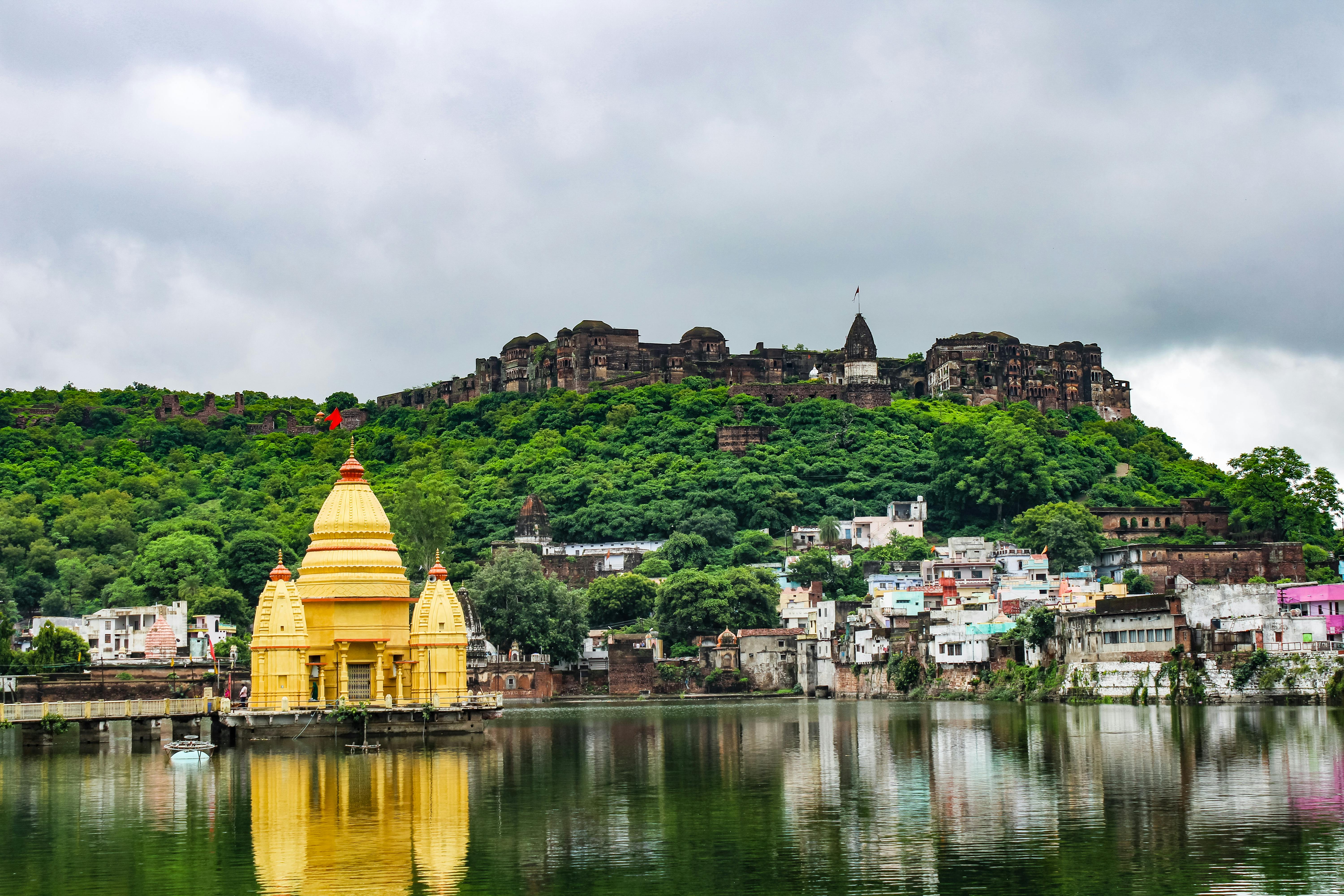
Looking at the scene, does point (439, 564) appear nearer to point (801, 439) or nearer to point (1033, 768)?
point (1033, 768)

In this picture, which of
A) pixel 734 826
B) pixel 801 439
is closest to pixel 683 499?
pixel 801 439

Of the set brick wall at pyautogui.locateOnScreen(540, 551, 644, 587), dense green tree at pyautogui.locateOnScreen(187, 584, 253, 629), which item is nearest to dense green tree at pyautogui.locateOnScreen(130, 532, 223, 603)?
dense green tree at pyautogui.locateOnScreen(187, 584, 253, 629)

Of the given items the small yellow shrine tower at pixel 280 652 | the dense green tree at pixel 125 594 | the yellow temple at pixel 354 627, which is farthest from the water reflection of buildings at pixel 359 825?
the dense green tree at pixel 125 594

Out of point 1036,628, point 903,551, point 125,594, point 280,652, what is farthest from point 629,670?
point 280,652

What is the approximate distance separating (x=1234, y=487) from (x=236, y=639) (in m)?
71.5

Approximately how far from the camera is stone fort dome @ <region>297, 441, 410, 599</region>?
163ft

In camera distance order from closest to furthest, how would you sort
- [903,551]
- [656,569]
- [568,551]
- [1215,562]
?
[1215,562], [903,551], [656,569], [568,551]

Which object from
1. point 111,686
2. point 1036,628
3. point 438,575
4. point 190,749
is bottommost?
point 190,749

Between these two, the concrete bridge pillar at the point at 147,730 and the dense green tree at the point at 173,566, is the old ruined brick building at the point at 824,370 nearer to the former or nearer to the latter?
the dense green tree at the point at 173,566

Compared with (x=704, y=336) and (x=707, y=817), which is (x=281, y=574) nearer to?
(x=707, y=817)

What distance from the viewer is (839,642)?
313 ft

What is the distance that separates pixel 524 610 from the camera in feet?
309

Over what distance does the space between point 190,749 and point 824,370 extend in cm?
11414

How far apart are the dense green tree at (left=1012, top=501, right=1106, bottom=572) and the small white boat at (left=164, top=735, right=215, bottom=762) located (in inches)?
2870
